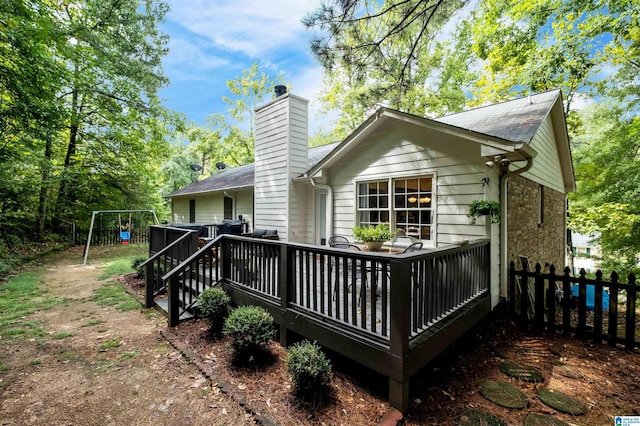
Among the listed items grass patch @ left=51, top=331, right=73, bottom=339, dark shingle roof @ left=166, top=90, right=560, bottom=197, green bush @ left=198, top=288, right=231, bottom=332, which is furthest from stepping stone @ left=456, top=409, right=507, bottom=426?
grass patch @ left=51, top=331, right=73, bottom=339

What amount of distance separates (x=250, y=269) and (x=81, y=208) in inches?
569

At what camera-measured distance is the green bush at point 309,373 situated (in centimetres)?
269

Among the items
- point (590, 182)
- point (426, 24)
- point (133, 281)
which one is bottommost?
point (133, 281)

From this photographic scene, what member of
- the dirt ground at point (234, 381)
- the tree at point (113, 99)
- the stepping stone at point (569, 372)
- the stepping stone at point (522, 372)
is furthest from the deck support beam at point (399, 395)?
the tree at point (113, 99)

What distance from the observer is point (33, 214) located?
1160 centimetres

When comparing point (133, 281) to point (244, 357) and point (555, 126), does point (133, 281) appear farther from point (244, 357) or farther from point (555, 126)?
point (555, 126)

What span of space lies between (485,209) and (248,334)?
3.93m

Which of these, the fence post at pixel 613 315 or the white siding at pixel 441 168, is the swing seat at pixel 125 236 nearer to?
the white siding at pixel 441 168

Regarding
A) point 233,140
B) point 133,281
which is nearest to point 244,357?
point 133,281

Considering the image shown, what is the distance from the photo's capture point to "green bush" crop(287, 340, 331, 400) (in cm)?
269

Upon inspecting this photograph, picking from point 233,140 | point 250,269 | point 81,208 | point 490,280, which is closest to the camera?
point 250,269

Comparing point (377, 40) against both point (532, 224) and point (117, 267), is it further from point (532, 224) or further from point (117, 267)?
point (117, 267)

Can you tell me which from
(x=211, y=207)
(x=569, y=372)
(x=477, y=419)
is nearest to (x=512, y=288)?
(x=569, y=372)

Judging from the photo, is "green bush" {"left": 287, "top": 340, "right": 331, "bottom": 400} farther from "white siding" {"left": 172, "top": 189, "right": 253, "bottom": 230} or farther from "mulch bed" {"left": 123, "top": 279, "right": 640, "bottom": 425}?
"white siding" {"left": 172, "top": 189, "right": 253, "bottom": 230}
